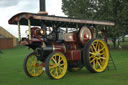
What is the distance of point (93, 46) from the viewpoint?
10039 mm

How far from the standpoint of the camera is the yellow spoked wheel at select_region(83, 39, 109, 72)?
31.2ft

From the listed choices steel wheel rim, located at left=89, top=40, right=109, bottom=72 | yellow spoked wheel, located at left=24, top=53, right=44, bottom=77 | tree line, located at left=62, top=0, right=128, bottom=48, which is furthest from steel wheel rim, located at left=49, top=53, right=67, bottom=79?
tree line, located at left=62, top=0, right=128, bottom=48

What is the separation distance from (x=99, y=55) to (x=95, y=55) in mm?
263

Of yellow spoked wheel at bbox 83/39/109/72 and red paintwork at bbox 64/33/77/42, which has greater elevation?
red paintwork at bbox 64/33/77/42

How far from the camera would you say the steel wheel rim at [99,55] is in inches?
394

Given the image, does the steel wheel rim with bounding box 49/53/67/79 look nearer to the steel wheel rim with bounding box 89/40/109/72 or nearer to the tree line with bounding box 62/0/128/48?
the steel wheel rim with bounding box 89/40/109/72

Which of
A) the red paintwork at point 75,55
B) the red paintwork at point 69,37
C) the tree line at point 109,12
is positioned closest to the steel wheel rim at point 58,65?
the red paintwork at point 75,55

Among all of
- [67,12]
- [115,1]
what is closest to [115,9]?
[115,1]

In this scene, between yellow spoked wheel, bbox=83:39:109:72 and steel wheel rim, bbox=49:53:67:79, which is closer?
steel wheel rim, bbox=49:53:67:79

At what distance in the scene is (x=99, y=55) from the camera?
10188 millimetres

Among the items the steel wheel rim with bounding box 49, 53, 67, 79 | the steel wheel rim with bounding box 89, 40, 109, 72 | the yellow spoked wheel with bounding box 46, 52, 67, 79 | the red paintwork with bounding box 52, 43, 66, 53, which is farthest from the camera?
the steel wheel rim with bounding box 89, 40, 109, 72

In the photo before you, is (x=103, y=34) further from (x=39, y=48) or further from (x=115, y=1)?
(x=115, y=1)

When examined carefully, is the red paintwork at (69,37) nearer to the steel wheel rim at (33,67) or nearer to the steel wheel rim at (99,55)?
the steel wheel rim at (99,55)

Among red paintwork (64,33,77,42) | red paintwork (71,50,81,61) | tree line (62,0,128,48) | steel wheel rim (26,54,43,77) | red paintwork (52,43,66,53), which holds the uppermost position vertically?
tree line (62,0,128,48)
